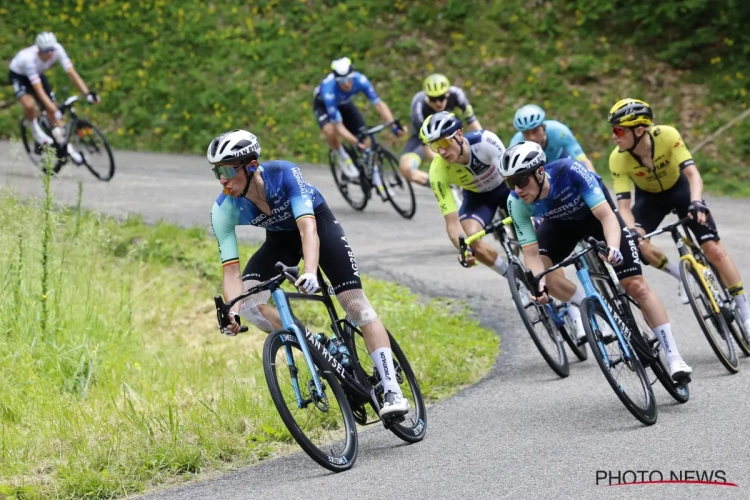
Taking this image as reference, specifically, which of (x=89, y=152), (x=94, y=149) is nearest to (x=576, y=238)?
(x=94, y=149)

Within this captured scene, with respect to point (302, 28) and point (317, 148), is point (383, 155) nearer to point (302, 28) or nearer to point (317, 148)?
point (317, 148)

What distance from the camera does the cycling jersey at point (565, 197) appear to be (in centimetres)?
759

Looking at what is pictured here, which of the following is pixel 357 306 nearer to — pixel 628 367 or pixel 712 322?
pixel 628 367

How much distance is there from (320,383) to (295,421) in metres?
0.36

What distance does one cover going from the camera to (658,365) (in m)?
7.40

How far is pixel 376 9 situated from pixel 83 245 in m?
13.7

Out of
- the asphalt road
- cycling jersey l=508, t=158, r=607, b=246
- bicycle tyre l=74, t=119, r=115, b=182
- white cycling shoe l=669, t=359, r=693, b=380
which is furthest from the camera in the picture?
bicycle tyre l=74, t=119, r=115, b=182

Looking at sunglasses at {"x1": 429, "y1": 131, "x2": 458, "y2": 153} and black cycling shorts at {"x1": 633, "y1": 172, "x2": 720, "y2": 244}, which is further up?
sunglasses at {"x1": 429, "y1": 131, "x2": 458, "y2": 153}

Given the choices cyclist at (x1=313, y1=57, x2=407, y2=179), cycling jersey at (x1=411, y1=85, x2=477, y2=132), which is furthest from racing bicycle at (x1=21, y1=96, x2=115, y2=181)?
cycling jersey at (x1=411, y1=85, x2=477, y2=132)

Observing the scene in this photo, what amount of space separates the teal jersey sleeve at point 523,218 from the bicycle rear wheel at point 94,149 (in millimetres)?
10623

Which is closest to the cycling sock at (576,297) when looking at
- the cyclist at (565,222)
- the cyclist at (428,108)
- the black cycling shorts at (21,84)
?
the cyclist at (565,222)

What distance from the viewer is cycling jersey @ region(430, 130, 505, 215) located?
9781 millimetres

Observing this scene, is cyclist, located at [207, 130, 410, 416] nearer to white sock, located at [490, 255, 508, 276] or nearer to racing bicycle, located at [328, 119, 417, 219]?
white sock, located at [490, 255, 508, 276]

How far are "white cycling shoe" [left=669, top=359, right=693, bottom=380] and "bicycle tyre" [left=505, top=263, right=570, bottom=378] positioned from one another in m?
1.42
